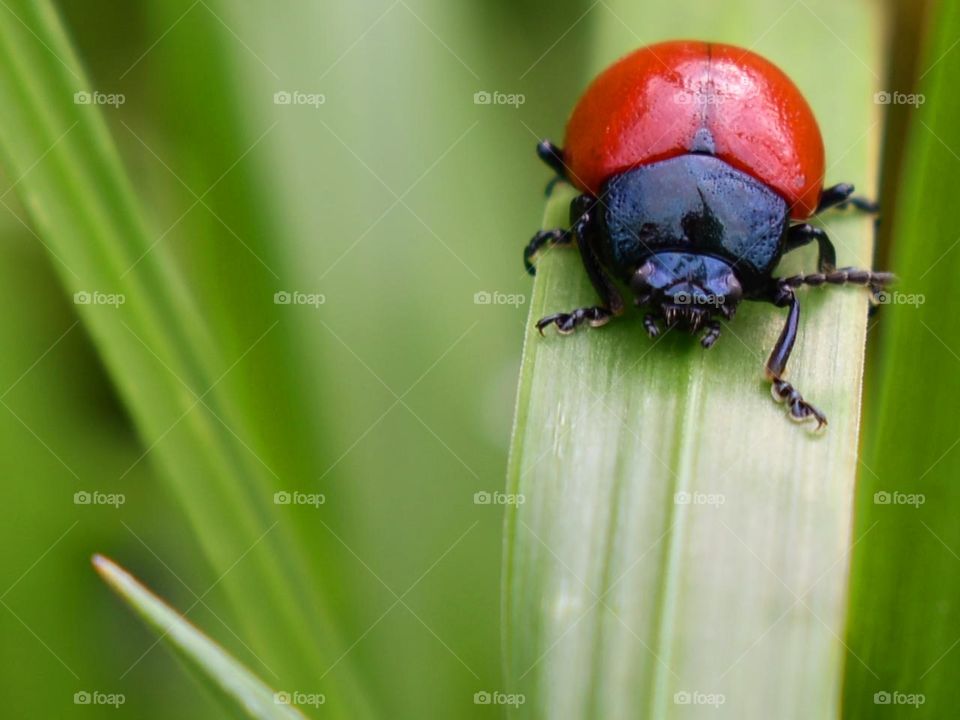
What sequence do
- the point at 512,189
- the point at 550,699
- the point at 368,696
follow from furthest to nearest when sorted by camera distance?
the point at 512,189, the point at 368,696, the point at 550,699

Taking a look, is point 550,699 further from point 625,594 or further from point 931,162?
point 931,162

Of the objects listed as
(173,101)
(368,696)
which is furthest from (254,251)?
(368,696)

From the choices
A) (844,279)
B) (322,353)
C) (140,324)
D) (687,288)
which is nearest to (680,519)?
(687,288)

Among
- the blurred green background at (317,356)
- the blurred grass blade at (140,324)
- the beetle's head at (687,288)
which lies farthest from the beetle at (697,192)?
the blurred grass blade at (140,324)

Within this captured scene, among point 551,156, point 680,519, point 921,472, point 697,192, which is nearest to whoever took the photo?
point 921,472

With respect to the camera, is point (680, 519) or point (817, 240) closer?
point (680, 519)

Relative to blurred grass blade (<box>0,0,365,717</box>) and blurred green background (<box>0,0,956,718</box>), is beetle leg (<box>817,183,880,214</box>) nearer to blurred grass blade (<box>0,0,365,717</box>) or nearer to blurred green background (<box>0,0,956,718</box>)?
blurred green background (<box>0,0,956,718</box>)

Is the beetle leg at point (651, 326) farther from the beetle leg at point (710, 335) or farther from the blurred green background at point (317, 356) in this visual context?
the blurred green background at point (317, 356)

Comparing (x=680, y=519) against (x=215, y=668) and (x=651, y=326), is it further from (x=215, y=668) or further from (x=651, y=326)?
(x=215, y=668)
